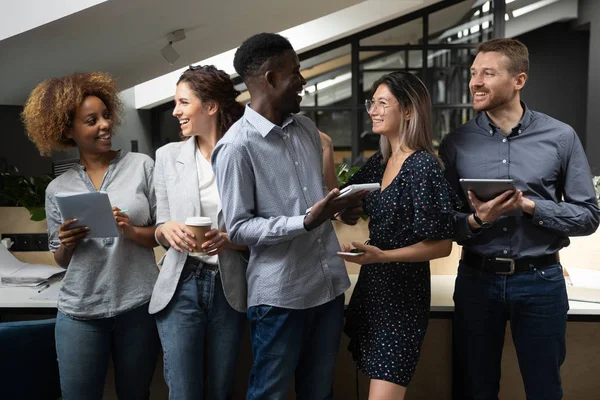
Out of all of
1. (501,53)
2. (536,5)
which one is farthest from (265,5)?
(536,5)

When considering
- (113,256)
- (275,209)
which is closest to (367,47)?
(113,256)

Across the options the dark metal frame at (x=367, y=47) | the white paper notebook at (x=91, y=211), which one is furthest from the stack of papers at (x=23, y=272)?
the dark metal frame at (x=367, y=47)

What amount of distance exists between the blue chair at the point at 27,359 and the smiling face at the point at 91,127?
687 millimetres

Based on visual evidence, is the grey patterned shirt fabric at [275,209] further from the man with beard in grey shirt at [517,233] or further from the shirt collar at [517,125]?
the shirt collar at [517,125]

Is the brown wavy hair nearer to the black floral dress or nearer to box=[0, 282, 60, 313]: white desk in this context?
the black floral dress

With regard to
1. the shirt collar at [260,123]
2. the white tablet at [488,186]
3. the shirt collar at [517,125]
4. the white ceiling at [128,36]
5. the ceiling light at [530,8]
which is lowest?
the white tablet at [488,186]

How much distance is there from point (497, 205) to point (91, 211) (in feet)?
4.34

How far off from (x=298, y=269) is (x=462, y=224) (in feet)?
2.17

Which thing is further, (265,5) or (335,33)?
(335,33)

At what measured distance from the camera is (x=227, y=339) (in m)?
1.98

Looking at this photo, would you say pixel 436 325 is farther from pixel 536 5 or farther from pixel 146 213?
pixel 536 5

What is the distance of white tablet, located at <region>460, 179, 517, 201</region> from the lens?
1886 millimetres

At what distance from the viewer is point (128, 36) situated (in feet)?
13.2

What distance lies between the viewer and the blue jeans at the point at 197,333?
1931 millimetres
